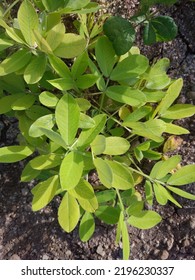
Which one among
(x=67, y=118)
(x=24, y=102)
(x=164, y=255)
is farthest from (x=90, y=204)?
(x=164, y=255)

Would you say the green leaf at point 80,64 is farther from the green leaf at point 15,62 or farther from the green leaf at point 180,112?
the green leaf at point 180,112

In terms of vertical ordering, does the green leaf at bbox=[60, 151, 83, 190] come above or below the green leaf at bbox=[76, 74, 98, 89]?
below

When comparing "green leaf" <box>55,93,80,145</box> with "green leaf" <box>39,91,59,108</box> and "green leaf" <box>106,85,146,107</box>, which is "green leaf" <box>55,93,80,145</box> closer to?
"green leaf" <box>39,91,59,108</box>

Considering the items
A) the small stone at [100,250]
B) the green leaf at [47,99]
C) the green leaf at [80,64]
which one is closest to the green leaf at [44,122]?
the green leaf at [47,99]

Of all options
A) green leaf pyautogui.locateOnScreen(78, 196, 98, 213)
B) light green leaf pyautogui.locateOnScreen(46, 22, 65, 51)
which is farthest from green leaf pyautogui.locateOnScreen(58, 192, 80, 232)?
light green leaf pyautogui.locateOnScreen(46, 22, 65, 51)

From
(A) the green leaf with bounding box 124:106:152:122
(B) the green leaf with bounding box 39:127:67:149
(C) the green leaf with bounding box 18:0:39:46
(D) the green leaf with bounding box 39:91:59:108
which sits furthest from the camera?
(A) the green leaf with bounding box 124:106:152:122

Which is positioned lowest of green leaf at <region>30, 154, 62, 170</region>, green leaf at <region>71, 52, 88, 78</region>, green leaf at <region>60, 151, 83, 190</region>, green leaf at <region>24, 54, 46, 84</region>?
green leaf at <region>30, 154, 62, 170</region>

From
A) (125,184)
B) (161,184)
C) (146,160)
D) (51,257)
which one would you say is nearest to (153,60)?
(146,160)

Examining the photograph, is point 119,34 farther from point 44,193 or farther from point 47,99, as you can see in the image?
point 44,193
